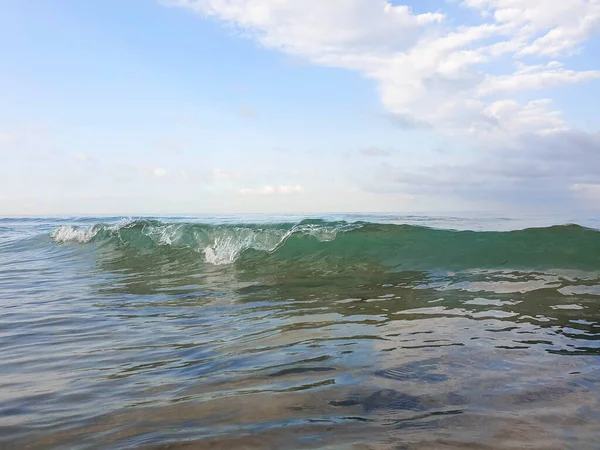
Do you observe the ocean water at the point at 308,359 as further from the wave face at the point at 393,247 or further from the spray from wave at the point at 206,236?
the spray from wave at the point at 206,236

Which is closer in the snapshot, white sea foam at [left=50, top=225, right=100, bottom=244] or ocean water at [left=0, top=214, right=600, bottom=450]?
ocean water at [left=0, top=214, right=600, bottom=450]

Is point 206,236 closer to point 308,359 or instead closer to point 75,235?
point 75,235

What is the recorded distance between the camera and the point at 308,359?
3.69 m

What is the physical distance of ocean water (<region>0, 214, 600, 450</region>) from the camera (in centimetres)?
247

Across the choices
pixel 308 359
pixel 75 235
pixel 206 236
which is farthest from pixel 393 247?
pixel 75 235

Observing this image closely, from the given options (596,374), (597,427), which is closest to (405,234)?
(596,374)

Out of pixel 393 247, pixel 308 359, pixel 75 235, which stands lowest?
pixel 308 359

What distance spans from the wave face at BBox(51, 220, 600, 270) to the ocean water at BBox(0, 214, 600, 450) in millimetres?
505

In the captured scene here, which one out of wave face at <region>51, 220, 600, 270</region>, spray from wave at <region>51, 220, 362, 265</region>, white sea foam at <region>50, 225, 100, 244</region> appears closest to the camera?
wave face at <region>51, 220, 600, 270</region>

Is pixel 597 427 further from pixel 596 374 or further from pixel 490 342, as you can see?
pixel 490 342

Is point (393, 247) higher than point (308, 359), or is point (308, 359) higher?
point (393, 247)

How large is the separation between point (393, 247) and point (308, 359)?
842 cm

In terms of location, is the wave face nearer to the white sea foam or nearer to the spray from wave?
the spray from wave

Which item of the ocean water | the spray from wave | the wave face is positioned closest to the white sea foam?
the spray from wave
